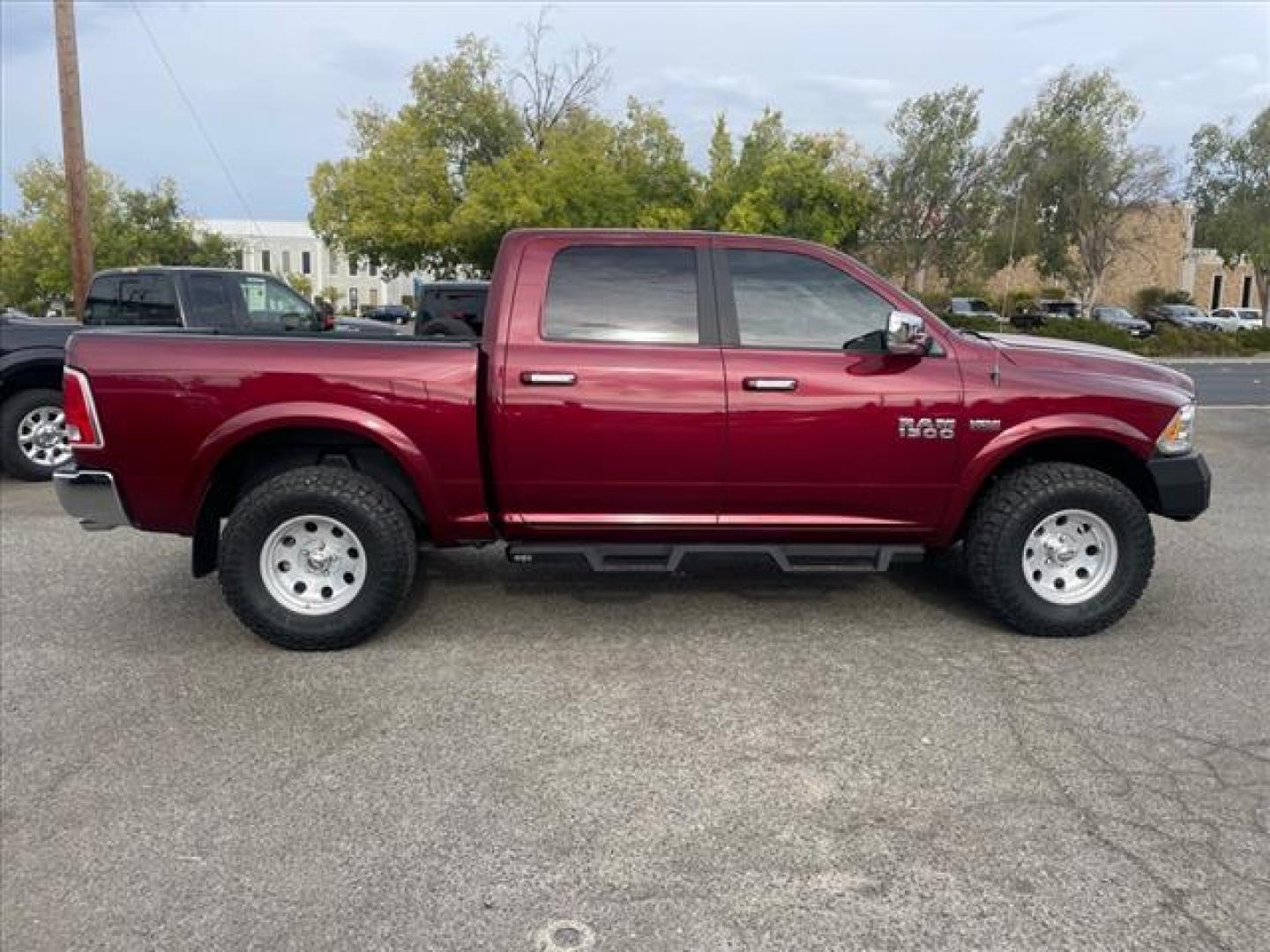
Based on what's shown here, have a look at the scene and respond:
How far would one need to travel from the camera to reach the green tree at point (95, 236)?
47469 millimetres

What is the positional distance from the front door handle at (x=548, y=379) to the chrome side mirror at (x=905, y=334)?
1.43m

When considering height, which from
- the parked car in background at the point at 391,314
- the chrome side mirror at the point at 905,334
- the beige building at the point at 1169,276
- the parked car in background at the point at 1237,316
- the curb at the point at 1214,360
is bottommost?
the curb at the point at 1214,360

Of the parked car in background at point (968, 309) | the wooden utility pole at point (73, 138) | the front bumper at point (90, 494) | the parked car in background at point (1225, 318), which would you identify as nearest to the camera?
the front bumper at point (90, 494)

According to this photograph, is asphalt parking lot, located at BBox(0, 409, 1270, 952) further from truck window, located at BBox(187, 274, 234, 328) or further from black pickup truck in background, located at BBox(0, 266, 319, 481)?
truck window, located at BBox(187, 274, 234, 328)

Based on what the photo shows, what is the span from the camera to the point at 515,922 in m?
2.56

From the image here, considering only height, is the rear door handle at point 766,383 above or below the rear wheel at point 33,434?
above

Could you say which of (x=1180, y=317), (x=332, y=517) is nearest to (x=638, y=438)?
(x=332, y=517)

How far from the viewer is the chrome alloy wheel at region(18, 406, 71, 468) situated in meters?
8.70

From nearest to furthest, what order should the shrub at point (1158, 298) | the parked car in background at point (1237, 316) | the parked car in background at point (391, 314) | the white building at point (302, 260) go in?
1. the parked car in background at point (1237, 316)
2. the parked car in background at point (391, 314)
3. the shrub at point (1158, 298)
4. the white building at point (302, 260)

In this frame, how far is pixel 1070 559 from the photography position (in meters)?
4.72

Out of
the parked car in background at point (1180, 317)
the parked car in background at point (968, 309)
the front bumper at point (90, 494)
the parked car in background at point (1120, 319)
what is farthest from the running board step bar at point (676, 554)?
the parked car in background at point (1180, 317)

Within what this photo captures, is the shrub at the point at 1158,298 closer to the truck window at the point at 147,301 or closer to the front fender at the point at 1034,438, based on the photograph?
the truck window at the point at 147,301

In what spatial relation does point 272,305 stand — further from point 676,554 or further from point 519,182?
point 519,182

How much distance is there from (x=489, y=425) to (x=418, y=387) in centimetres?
36
